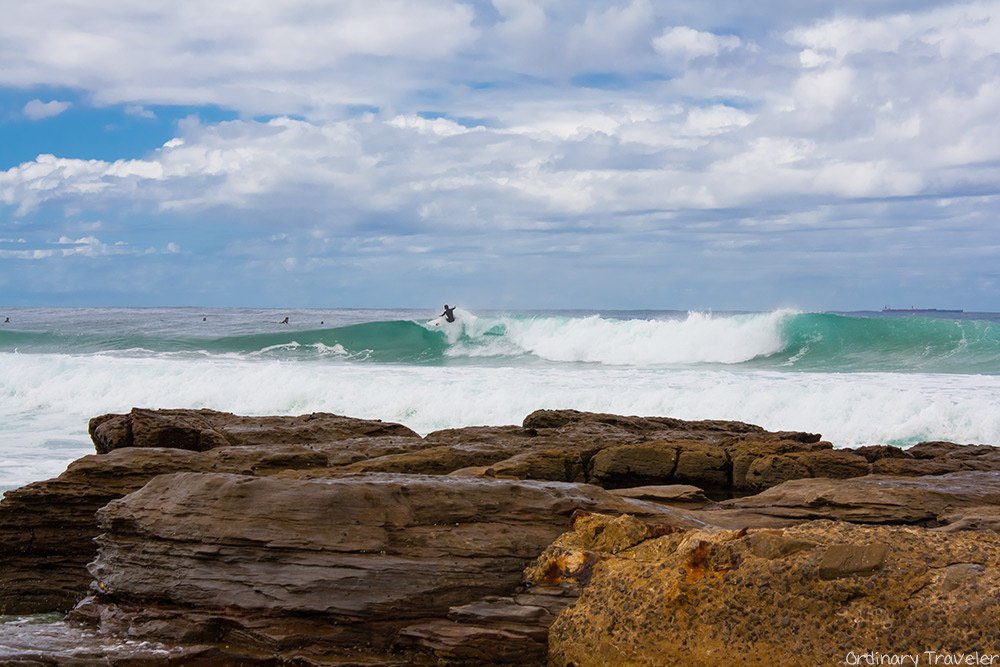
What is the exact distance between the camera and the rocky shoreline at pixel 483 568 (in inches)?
174

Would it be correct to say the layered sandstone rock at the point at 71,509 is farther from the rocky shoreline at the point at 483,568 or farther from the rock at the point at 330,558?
the rock at the point at 330,558

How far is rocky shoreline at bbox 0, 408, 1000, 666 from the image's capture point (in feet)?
14.5

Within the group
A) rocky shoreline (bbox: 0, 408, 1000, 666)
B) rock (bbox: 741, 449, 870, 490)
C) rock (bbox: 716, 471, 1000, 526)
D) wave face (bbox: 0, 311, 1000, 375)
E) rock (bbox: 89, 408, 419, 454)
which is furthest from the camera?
wave face (bbox: 0, 311, 1000, 375)

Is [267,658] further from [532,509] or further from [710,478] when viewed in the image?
[710,478]

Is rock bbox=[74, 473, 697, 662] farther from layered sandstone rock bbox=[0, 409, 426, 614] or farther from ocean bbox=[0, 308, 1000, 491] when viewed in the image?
ocean bbox=[0, 308, 1000, 491]

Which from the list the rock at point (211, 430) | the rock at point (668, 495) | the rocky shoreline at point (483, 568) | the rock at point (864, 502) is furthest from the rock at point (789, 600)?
the rock at point (211, 430)

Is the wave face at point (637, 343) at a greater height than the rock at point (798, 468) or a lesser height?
greater

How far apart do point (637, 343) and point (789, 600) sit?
25936 millimetres

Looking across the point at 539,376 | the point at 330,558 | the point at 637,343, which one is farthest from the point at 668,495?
the point at 637,343

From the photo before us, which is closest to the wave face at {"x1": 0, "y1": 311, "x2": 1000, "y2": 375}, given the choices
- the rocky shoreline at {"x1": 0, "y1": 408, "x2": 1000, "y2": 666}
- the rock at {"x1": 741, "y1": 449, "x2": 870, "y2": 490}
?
the rock at {"x1": 741, "y1": 449, "x2": 870, "y2": 490}

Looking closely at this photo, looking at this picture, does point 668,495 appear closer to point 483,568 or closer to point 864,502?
point 864,502

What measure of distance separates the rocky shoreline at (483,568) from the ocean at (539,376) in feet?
17.5

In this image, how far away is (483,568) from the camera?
5.16m

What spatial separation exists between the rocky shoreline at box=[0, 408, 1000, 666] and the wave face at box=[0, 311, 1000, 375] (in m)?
21.3
